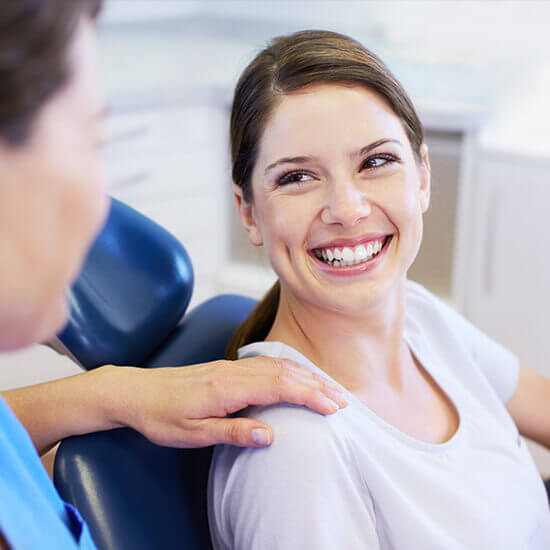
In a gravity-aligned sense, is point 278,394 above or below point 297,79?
below

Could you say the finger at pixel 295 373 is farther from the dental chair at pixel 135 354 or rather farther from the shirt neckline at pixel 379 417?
the dental chair at pixel 135 354

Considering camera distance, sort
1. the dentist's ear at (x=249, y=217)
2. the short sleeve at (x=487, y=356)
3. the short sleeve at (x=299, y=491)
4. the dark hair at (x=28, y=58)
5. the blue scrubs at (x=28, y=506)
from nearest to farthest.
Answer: the dark hair at (x=28, y=58) → the blue scrubs at (x=28, y=506) → the short sleeve at (x=299, y=491) → the dentist's ear at (x=249, y=217) → the short sleeve at (x=487, y=356)

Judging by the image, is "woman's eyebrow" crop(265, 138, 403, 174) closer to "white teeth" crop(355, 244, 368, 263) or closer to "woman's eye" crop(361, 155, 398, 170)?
"woman's eye" crop(361, 155, 398, 170)

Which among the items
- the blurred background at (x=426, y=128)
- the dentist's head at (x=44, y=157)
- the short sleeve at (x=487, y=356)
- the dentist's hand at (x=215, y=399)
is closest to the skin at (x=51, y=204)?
the dentist's head at (x=44, y=157)

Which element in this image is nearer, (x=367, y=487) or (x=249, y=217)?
(x=367, y=487)

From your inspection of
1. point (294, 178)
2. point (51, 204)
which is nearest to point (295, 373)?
point (294, 178)

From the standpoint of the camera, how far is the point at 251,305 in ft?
4.21

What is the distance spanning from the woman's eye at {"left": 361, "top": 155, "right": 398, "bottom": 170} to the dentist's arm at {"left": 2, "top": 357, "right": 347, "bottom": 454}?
0.90 feet

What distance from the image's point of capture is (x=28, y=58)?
38 centimetres

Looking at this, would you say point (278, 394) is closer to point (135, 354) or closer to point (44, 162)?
point (135, 354)

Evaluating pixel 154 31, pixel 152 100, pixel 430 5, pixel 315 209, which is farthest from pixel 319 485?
pixel 154 31

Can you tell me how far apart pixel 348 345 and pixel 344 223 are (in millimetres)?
194

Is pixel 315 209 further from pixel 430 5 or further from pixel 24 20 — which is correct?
pixel 430 5

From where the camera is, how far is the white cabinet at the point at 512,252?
1905 mm
